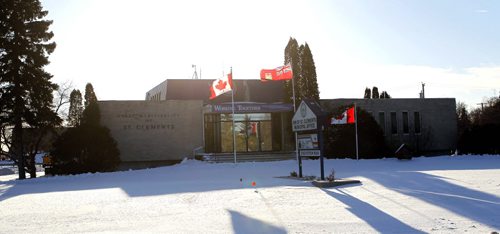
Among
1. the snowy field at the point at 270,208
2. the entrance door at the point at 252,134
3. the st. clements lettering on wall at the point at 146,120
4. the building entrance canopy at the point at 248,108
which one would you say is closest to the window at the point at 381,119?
the building entrance canopy at the point at 248,108

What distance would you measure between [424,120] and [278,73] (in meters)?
16.4

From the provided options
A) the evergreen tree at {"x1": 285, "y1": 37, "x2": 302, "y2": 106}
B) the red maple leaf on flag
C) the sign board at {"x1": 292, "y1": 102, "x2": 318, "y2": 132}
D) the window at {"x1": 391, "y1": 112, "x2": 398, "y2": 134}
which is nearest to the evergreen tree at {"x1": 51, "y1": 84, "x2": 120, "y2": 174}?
the red maple leaf on flag

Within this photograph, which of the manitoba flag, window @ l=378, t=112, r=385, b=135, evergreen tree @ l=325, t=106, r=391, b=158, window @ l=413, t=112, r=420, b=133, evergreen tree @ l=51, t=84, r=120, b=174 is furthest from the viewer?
window @ l=413, t=112, r=420, b=133

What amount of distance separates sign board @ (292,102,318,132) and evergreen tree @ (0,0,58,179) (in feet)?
52.7

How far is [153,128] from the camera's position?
30.7 m

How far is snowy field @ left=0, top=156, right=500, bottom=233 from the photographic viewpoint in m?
8.76

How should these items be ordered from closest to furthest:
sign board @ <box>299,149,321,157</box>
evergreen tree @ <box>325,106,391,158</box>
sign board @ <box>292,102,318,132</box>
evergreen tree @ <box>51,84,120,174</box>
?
sign board @ <box>292,102,318,132</box> → sign board @ <box>299,149,321,157</box> → evergreen tree @ <box>51,84,120,174</box> → evergreen tree @ <box>325,106,391,158</box>

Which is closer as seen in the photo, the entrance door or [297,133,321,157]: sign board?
[297,133,321,157]: sign board

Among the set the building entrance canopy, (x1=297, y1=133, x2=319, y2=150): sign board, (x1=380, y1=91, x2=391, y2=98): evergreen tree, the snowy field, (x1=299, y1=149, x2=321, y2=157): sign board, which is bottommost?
the snowy field

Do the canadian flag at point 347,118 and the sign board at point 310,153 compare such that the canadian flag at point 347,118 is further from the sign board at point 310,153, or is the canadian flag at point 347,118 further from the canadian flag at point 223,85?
the sign board at point 310,153

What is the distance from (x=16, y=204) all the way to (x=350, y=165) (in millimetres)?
16215

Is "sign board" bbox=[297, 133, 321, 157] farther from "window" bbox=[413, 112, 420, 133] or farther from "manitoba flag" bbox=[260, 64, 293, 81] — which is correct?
"window" bbox=[413, 112, 420, 133]

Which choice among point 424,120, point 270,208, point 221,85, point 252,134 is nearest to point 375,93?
point 424,120

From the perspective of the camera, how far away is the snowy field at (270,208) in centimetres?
876
